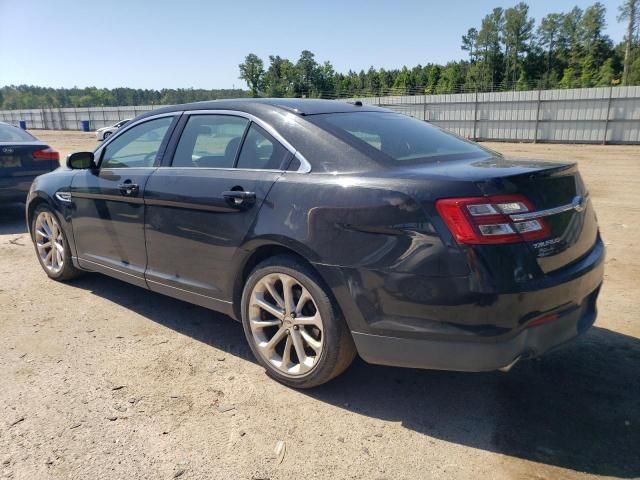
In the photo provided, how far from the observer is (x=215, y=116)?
3.63 metres

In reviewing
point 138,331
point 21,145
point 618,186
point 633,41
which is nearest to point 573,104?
point 618,186

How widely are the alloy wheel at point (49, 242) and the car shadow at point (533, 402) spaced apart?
2228 millimetres

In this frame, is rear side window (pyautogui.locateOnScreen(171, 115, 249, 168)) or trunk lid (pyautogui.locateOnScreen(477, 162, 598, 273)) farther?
rear side window (pyautogui.locateOnScreen(171, 115, 249, 168))

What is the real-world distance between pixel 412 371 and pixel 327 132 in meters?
1.60

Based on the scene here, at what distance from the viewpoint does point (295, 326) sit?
304 centimetres

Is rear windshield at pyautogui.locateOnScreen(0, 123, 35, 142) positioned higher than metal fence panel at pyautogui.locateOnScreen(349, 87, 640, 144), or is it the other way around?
rear windshield at pyautogui.locateOnScreen(0, 123, 35, 142)

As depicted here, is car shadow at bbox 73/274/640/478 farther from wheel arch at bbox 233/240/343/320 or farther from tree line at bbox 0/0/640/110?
tree line at bbox 0/0/640/110

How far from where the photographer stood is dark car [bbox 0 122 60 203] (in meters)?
7.71

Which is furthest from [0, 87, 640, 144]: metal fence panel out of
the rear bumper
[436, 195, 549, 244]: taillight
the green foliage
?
the green foliage

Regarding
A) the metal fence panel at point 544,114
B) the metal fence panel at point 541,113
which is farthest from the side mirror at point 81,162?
the metal fence panel at point 541,113

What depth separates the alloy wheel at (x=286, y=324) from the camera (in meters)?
2.97

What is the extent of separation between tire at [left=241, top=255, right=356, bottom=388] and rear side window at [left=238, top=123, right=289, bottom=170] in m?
0.58

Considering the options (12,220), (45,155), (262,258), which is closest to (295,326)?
(262,258)

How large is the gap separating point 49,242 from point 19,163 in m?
3.45
